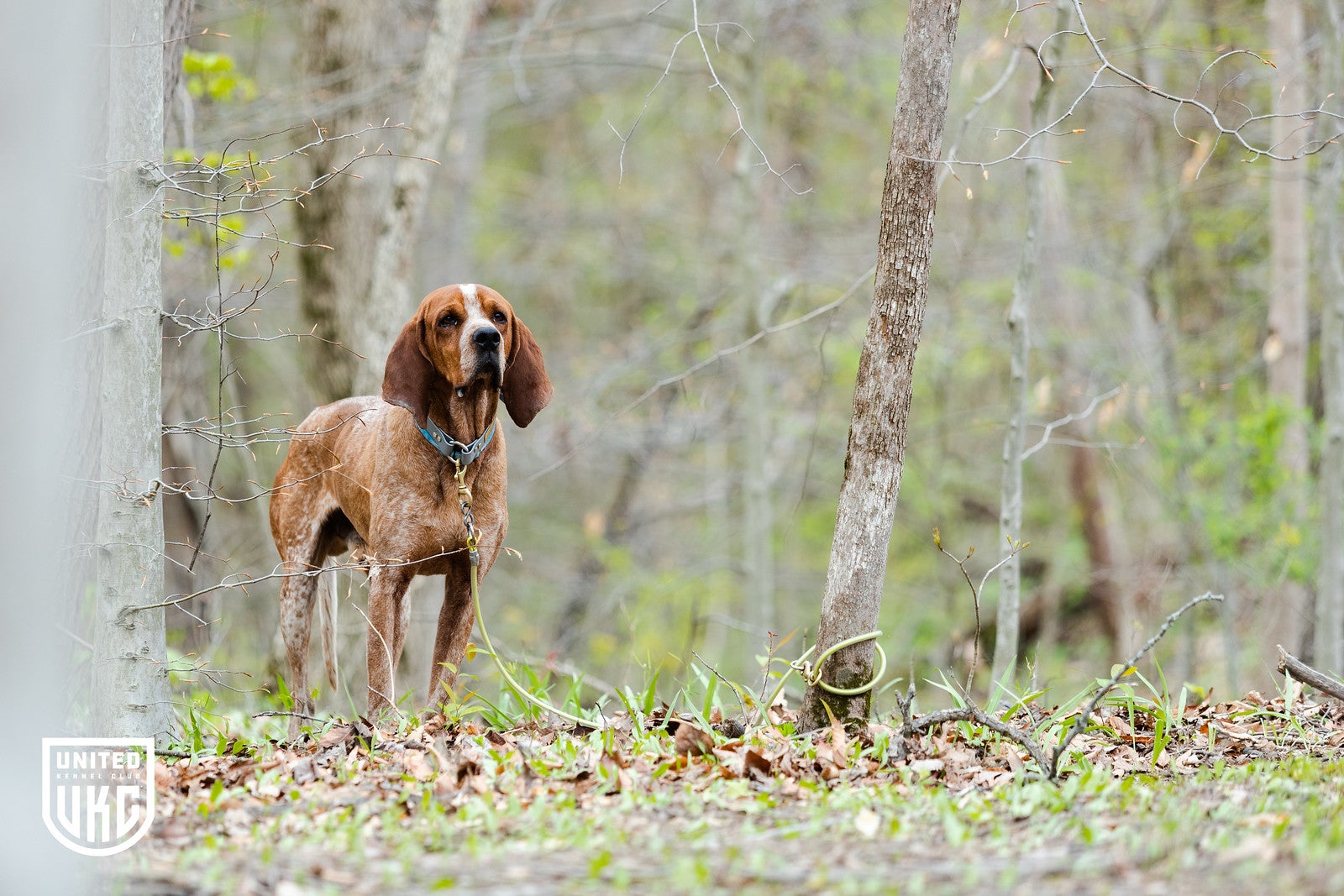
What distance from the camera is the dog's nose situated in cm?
502

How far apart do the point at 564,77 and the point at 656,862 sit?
37.1 ft

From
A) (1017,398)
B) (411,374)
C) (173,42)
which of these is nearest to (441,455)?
(411,374)

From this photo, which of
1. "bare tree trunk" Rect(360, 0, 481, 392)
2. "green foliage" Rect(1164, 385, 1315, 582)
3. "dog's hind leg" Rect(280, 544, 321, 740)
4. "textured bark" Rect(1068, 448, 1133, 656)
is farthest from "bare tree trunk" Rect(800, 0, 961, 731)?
"textured bark" Rect(1068, 448, 1133, 656)

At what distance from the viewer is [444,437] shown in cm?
513

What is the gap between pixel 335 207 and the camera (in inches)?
354

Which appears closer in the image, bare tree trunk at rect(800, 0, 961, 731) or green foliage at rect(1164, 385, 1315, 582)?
bare tree trunk at rect(800, 0, 961, 731)

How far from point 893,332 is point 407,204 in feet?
15.8

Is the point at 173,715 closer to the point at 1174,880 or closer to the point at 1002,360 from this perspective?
the point at 1174,880

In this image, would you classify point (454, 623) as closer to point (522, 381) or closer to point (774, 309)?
point (522, 381)

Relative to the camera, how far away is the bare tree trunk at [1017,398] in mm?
6074

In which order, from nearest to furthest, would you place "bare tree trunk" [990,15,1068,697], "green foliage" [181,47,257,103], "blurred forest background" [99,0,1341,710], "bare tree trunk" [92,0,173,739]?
"bare tree trunk" [92,0,173,739]
"bare tree trunk" [990,15,1068,697]
"green foliage" [181,47,257,103]
"blurred forest background" [99,0,1341,710]

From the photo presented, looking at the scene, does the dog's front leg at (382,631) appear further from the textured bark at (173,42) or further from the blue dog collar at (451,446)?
the textured bark at (173,42)

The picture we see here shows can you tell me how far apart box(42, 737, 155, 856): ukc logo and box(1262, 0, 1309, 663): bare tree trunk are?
955 cm

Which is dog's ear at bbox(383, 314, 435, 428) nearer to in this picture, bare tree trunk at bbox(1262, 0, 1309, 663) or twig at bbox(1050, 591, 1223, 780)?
twig at bbox(1050, 591, 1223, 780)
